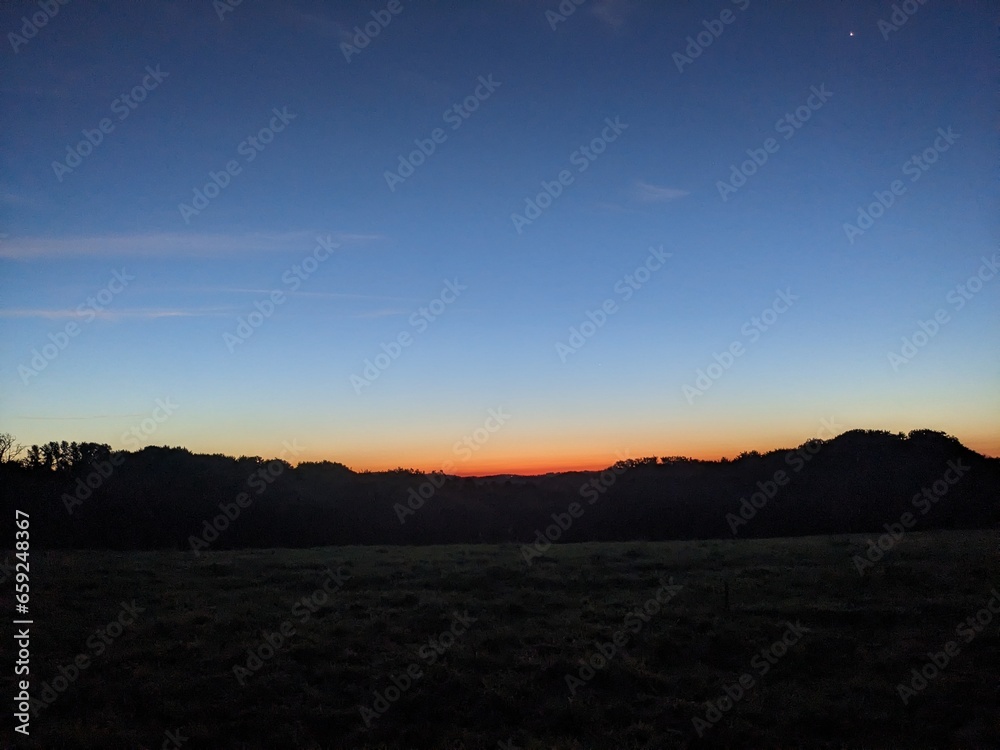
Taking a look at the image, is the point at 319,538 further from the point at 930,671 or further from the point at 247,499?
the point at 930,671

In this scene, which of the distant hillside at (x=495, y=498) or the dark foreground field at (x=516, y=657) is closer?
the dark foreground field at (x=516, y=657)

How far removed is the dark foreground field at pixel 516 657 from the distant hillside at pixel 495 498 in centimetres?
1965

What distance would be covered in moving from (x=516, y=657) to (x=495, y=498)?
151 ft

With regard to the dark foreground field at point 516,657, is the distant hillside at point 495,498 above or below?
above

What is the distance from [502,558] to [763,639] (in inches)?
540

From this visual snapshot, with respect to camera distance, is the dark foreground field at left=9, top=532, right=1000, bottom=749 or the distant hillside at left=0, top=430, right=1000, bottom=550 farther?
the distant hillside at left=0, top=430, right=1000, bottom=550

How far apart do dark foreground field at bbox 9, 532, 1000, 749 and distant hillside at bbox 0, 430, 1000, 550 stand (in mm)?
19655

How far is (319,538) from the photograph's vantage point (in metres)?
→ 44.9

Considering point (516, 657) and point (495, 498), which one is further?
point (495, 498)

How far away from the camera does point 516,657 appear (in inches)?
555

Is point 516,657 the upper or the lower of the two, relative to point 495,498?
lower

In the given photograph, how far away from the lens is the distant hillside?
44.0 meters

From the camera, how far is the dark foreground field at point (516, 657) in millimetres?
10844

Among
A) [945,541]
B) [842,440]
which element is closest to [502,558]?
[945,541]
